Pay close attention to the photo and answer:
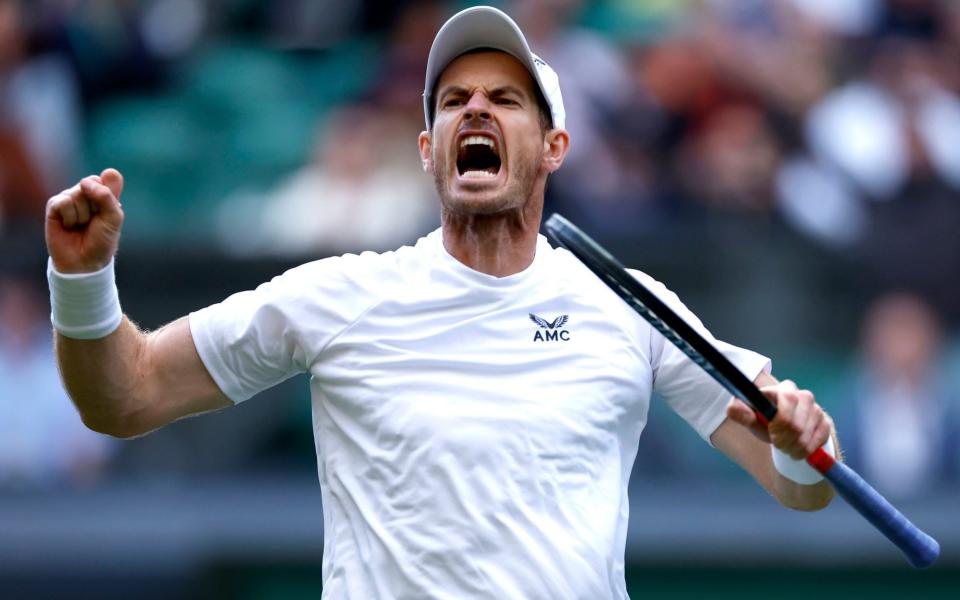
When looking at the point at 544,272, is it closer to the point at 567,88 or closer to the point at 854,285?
the point at 854,285

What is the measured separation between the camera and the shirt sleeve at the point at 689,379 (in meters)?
4.43

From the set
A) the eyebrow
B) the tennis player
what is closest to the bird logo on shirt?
the tennis player

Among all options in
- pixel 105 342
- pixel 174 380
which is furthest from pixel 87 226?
pixel 174 380

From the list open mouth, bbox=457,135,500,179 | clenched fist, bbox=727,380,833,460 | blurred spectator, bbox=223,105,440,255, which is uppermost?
blurred spectator, bbox=223,105,440,255

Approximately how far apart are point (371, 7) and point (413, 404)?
315 inches

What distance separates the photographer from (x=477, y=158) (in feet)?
15.2

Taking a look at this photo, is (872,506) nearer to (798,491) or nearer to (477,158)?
(798,491)

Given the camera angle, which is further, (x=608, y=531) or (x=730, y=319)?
(x=730, y=319)

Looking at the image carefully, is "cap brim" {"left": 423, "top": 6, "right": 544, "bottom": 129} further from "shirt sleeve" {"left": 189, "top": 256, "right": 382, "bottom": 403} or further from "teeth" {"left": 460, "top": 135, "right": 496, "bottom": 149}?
"shirt sleeve" {"left": 189, "top": 256, "right": 382, "bottom": 403}

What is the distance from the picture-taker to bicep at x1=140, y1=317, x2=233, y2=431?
428 cm

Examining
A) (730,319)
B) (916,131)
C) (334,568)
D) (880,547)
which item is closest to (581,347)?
(334,568)

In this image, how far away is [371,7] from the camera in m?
11.9

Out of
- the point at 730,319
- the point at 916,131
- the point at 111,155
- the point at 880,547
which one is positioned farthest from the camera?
the point at 111,155

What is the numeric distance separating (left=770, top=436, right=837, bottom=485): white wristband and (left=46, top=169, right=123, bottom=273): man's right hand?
170 centimetres
